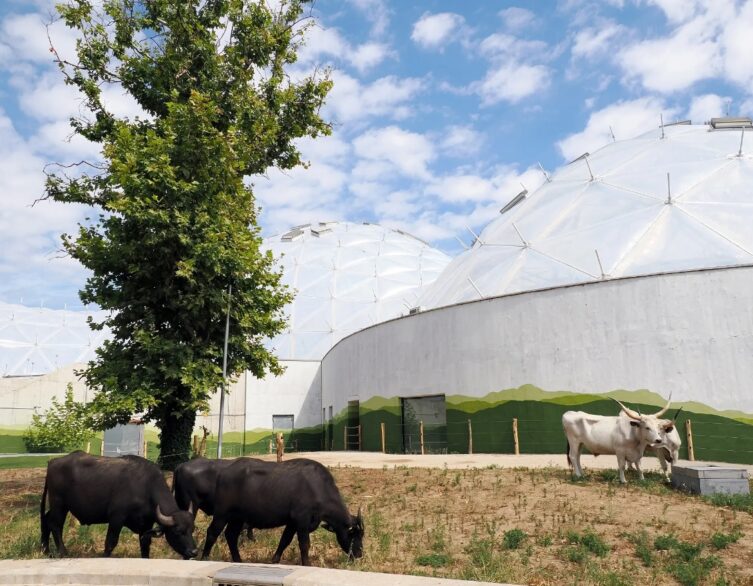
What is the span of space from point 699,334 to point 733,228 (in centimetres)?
695

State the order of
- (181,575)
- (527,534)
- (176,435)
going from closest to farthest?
(181,575)
(527,534)
(176,435)

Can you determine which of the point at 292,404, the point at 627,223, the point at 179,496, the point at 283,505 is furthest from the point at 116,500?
the point at 292,404

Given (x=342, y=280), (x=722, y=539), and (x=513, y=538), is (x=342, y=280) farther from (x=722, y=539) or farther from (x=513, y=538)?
(x=722, y=539)

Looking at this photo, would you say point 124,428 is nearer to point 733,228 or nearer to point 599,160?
point 599,160

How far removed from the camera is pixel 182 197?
1695 cm

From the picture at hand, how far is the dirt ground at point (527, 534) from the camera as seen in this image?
8.62 metres

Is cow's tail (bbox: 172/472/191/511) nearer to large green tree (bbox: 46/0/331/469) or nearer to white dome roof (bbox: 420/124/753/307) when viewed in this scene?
large green tree (bbox: 46/0/331/469)

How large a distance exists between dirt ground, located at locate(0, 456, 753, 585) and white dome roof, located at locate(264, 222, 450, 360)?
34562 millimetres

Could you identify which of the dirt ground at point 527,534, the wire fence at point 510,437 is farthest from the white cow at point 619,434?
the wire fence at point 510,437

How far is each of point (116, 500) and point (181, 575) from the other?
2160 mm

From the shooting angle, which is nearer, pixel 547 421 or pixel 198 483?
pixel 198 483

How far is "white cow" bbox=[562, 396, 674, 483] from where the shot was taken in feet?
48.0

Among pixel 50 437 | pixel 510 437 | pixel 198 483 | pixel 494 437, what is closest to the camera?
pixel 198 483

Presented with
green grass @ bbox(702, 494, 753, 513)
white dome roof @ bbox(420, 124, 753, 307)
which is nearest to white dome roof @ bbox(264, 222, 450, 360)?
white dome roof @ bbox(420, 124, 753, 307)
